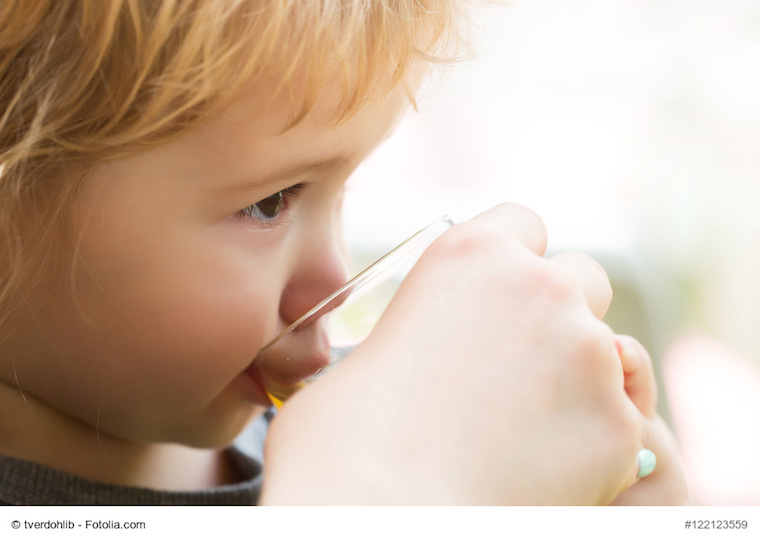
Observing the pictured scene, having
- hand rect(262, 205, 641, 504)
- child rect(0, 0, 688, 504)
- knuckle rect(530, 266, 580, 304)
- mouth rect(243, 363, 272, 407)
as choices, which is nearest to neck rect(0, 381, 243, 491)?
child rect(0, 0, 688, 504)

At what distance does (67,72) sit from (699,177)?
1.02 meters

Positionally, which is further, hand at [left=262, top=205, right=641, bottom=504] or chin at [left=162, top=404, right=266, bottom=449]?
chin at [left=162, top=404, right=266, bottom=449]

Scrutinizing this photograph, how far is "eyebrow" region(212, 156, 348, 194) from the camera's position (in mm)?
469

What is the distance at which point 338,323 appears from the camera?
18.8 inches

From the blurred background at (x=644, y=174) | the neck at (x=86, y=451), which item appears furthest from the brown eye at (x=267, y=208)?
the blurred background at (x=644, y=174)

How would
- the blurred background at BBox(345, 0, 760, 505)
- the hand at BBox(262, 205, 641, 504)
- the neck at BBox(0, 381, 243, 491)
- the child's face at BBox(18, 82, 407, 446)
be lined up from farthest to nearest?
the blurred background at BBox(345, 0, 760, 505)
the neck at BBox(0, 381, 243, 491)
the child's face at BBox(18, 82, 407, 446)
the hand at BBox(262, 205, 641, 504)

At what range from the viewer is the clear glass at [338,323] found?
473mm

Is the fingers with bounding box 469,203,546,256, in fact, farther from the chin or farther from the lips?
the chin

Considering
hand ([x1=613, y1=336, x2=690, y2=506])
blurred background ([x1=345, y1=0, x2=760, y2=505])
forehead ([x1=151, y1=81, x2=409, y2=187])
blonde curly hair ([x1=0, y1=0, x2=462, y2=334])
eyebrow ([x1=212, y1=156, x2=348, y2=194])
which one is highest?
blonde curly hair ([x1=0, y1=0, x2=462, y2=334])

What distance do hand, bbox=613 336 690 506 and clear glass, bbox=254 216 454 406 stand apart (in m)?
0.14

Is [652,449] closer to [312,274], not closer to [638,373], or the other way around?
[638,373]

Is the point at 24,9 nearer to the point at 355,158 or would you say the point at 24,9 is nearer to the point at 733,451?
the point at 355,158

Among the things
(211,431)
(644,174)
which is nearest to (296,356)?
(211,431)

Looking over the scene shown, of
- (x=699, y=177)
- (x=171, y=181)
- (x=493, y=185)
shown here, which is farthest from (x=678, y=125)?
(x=171, y=181)
